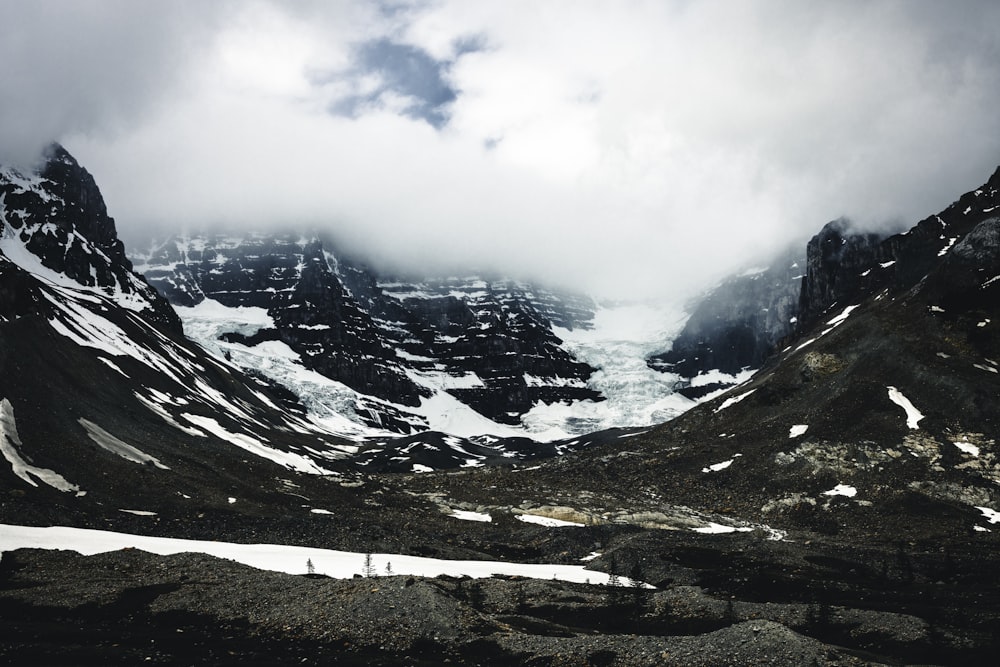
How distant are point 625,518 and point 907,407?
43924mm

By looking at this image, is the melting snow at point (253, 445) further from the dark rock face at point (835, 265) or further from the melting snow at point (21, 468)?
the dark rock face at point (835, 265)

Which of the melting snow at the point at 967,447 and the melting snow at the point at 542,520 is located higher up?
the melting snow at the point at 967,447

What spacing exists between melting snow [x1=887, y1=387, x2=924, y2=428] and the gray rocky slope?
0.29m

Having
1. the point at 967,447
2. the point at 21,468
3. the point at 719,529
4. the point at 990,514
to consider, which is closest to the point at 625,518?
the point at 719,529

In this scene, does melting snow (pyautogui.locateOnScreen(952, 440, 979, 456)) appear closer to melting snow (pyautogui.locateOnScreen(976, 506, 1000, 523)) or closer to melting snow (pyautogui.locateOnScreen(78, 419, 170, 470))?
melting snow (pyautogui.locateOnScreen(976, 506, 1000, 523))

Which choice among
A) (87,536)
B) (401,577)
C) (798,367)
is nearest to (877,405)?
(798,367)

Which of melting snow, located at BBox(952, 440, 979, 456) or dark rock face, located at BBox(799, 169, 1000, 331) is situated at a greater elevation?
dark rock face, located at BBox(799, 169, 1000, 331)

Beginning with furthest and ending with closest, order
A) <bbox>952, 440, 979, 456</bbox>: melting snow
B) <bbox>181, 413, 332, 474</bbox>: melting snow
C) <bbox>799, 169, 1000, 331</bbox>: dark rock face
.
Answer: <bbox>799, 169, 1000, 331</bbox>: dark rock face, <bbox>181, 413, 332, 474</bbox>: melting snow, <bbox>952, 440, 979, 456</bbox>: melting snow

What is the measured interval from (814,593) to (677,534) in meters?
22.8

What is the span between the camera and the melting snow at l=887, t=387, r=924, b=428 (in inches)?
3411

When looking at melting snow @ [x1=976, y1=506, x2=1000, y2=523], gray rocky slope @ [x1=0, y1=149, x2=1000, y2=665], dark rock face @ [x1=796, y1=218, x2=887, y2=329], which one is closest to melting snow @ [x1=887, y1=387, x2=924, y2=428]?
gray rocky slope @ [x1=0, y1=149, x2=1000, y2=665]

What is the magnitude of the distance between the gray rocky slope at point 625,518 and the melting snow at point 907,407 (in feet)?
0.97

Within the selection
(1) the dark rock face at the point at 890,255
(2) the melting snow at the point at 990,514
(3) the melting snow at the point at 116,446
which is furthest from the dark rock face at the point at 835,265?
(3) the melting snow at the point at 116,446

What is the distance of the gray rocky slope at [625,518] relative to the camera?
2730cm
